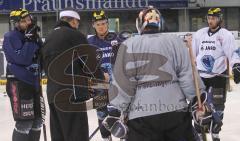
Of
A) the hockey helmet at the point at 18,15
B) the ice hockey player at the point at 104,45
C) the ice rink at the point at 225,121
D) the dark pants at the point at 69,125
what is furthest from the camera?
the ice rink at the point at 225,121

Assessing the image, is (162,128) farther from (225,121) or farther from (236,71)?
(225,121)

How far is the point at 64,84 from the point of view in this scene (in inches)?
161

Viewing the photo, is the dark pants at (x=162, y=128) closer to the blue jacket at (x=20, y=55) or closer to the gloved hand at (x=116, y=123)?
the gloved hand at (x=116, y=123)

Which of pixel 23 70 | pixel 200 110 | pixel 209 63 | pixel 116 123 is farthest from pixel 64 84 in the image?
pixel 209 63

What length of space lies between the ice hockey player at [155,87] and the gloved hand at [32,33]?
1.48m

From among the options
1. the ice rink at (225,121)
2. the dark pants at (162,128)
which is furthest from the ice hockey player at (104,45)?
the dark pants at (162,128)

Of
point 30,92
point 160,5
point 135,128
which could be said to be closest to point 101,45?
point 30,92

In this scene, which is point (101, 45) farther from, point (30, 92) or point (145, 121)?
point (145, 121)

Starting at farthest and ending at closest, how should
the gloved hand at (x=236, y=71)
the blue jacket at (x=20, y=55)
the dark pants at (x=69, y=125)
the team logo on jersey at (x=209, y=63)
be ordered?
the team logo on jersey at (x=209, y=63) < the gloved hand at (x=236, y=71) < the blue jacket at (x=20, y=55) < the dark pants at (x=69, y=125)

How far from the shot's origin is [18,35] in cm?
439

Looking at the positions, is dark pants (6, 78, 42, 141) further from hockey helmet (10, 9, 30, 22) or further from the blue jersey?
the blue jersey

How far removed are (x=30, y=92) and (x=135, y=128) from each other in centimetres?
168

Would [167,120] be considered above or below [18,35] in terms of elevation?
below

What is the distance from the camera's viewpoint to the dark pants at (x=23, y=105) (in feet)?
14.7
